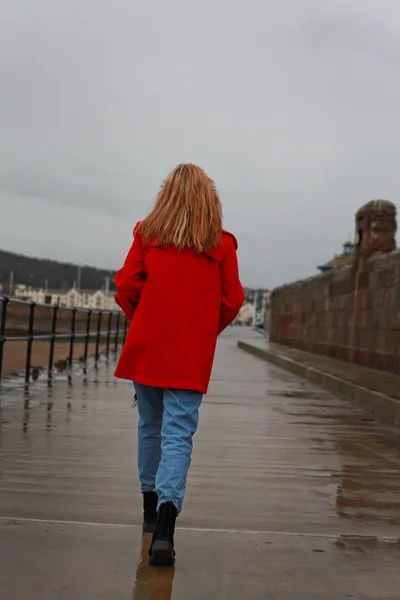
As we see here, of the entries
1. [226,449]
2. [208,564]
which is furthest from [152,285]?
[226,449]

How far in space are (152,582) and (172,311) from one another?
1.02 meters

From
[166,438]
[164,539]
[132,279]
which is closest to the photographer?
[164,539]

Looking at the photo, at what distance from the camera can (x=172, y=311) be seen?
10.6ft

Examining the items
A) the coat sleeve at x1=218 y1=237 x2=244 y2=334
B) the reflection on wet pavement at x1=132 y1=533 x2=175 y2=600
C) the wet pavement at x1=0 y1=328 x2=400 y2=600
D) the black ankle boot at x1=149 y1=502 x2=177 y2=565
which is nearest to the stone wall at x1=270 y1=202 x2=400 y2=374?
the wet pavement at x1=0 y1=328 x2=400 y2=600

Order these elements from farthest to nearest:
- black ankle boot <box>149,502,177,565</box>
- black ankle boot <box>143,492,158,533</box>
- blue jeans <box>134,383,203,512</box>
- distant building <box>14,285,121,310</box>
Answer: distant building <box>14,285,121,310</box>
black ankle boot <box>143,492,158,533</box>
blue jeans <box>134,383,203,512</box>
black ankle boot <box>149,502,177,565</box>

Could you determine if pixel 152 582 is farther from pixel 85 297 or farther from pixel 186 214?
pixel 85 297

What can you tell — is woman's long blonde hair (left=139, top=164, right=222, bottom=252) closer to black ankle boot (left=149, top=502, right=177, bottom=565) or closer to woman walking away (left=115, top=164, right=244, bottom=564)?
woman walking away (left=115, top=164, right=244, bottom=564)

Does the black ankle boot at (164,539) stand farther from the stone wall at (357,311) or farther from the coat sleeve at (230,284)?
the stone wall at (357,311)

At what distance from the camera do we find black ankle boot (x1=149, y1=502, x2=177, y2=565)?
2.94 metres

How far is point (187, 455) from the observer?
3205 mm

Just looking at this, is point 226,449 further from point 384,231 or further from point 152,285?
point 384,231

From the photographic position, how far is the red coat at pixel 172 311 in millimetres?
3215

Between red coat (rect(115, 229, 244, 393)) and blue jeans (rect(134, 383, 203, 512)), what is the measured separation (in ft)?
0.27

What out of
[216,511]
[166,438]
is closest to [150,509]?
[166,438]
